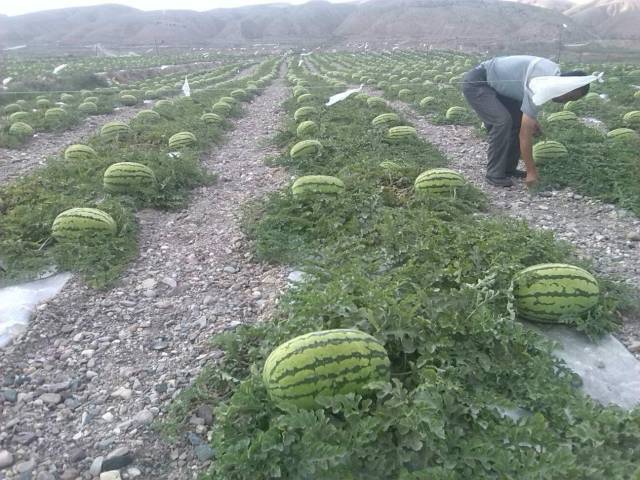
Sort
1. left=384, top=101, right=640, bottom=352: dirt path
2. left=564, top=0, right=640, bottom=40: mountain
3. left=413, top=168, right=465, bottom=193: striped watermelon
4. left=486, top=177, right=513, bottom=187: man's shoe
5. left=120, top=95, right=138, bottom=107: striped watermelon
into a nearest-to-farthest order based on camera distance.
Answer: left=384, top=101, right=640, bottom=352: dirt path
left=413, top=168, right=465, bottom=193: striped watermelon
left=486, top=177, right=513, bottom=187: man's shoe
left=120, top=95, right=138, bottom=107: striped watermelon
left=564, top=0, right=640, bottom=40: mountain

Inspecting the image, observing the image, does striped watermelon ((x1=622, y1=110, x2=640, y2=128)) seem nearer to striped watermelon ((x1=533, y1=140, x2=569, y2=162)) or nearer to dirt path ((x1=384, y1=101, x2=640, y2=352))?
striped watermelon ((x1=533, y1=140, x2=569, y2=162))

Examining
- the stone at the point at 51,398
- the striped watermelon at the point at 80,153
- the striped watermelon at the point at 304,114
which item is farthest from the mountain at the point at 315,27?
the stone at the point at 51,398

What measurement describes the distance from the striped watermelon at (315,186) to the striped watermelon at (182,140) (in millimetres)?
3705

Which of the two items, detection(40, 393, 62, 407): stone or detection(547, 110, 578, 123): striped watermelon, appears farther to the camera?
detection(547, 110, 578, 123): striped watermelon

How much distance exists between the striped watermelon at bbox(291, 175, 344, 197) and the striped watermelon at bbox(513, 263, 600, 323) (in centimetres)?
229

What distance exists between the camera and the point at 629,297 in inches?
140

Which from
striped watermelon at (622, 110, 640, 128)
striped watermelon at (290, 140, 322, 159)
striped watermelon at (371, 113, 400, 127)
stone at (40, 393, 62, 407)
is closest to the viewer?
stone at (40, 393, 62, 407)

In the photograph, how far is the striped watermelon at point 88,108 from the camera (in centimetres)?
1282

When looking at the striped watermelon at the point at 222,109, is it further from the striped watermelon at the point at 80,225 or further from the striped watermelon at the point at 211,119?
the striped watermelon at the point at 80,225

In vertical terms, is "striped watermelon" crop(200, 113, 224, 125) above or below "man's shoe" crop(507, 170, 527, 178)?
below

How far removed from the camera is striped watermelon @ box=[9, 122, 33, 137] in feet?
31.3

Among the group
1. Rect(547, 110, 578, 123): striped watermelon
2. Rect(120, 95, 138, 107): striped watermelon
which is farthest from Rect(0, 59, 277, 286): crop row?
Rect(120, 95, 138, 107): striped watermelon

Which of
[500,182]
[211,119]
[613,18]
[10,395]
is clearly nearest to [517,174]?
[500,182]

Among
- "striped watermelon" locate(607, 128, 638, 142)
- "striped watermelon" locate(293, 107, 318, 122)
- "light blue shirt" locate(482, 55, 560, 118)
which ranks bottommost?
"striped watermelon" locate(293, 107, 318, 122)
